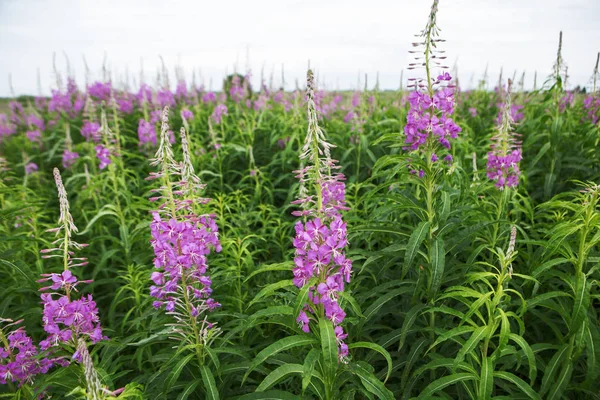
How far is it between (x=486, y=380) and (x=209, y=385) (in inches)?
66.9

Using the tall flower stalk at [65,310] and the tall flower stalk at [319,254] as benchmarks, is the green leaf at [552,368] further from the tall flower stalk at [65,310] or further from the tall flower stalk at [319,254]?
the tall flower stalk at [65,310]

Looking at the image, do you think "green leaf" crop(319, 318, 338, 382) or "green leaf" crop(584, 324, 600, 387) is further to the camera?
"green leaf" crop(584, 324, 600, 387)

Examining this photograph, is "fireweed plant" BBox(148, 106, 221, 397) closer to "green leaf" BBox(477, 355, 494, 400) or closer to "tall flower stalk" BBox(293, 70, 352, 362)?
"tall flower stalk" BBox(293, 70, 352, 362)

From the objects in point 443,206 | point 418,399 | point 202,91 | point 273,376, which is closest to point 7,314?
point 273,376

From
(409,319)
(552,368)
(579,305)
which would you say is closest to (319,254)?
(409,319)

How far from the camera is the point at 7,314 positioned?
148 inches

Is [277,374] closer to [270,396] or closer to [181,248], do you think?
[270,396]

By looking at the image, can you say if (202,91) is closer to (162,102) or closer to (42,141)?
(162,102)

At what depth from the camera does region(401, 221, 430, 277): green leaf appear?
2758 mm

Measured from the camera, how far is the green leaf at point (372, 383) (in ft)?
7.89

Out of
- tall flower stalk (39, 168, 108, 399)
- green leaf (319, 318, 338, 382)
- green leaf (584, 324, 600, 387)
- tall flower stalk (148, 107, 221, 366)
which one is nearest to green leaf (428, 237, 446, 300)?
green leaf (319, 318, 338, 382)

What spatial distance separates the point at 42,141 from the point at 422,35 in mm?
9435

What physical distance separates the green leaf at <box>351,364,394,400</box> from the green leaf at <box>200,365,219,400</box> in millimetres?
876

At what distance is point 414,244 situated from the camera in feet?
9.16
